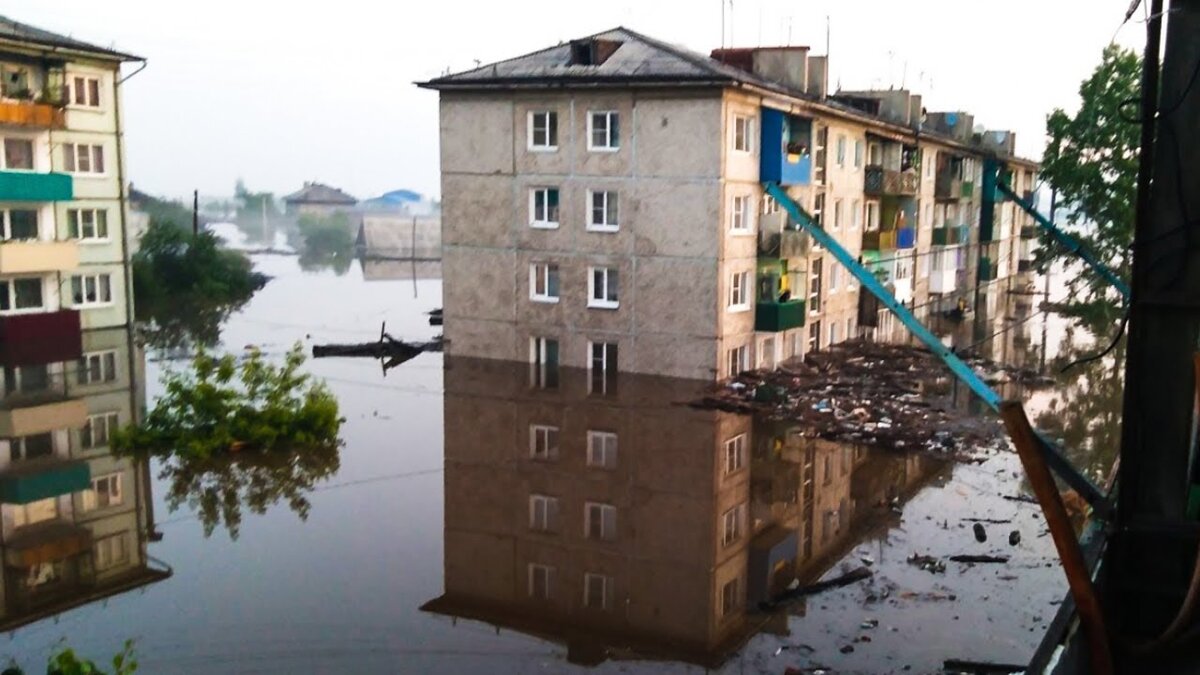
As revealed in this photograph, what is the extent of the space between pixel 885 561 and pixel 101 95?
32480mm

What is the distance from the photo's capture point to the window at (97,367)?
2783 centimetres

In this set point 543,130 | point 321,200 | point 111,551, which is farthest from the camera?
point 321,200

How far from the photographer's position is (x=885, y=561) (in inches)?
580

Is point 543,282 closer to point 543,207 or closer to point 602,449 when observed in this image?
point 543,207

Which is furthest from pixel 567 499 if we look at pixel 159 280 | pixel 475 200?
pixel 159 280

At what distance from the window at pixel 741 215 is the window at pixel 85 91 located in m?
23.6

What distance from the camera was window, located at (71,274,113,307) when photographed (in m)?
34.0

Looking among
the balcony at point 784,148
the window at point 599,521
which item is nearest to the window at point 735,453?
the window at point 599,521

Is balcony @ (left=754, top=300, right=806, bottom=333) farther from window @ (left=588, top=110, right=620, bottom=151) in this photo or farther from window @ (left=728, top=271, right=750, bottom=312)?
window @ (left=588, top=110, right=620, bottom=151)

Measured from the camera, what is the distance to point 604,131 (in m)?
28.0

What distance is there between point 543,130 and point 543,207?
231 centimetres

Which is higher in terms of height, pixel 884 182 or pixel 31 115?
pixel 31 115

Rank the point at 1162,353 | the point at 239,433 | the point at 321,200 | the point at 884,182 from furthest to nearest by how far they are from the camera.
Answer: the point at 321,200 → the point at 884,182 → the point at 239,433 → the point at 1162,353

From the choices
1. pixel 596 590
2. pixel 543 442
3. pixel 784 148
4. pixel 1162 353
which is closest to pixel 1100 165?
pixel 784 148
